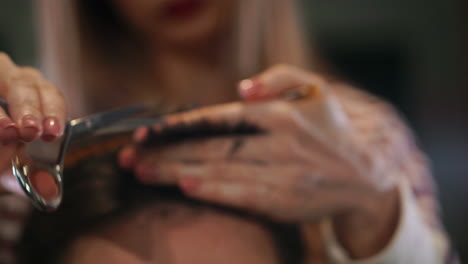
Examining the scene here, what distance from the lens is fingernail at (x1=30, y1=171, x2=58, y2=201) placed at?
304 millimetres

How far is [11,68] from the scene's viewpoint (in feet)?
1.05

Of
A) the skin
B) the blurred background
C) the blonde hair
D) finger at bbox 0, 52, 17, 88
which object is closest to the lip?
the blonde hair

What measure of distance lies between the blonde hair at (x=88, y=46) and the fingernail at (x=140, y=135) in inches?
13.5

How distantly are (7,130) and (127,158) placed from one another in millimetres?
173

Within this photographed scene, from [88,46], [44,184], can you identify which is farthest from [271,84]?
→ [88,46]

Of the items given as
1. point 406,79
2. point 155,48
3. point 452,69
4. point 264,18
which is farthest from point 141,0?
point 452,69

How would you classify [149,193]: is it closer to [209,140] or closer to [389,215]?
[209,140]

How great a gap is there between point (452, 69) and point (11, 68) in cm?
202

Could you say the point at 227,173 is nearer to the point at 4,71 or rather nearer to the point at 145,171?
the point at 145,171

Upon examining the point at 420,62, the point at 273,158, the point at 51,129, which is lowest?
the point at 420,62

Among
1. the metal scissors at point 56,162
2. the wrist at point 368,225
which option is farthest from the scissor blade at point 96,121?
the wrist at point 368,225

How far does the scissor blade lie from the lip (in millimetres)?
375

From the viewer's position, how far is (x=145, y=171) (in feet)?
1.44

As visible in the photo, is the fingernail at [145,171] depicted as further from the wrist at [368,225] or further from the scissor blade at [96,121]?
the wrist at [368,225]
